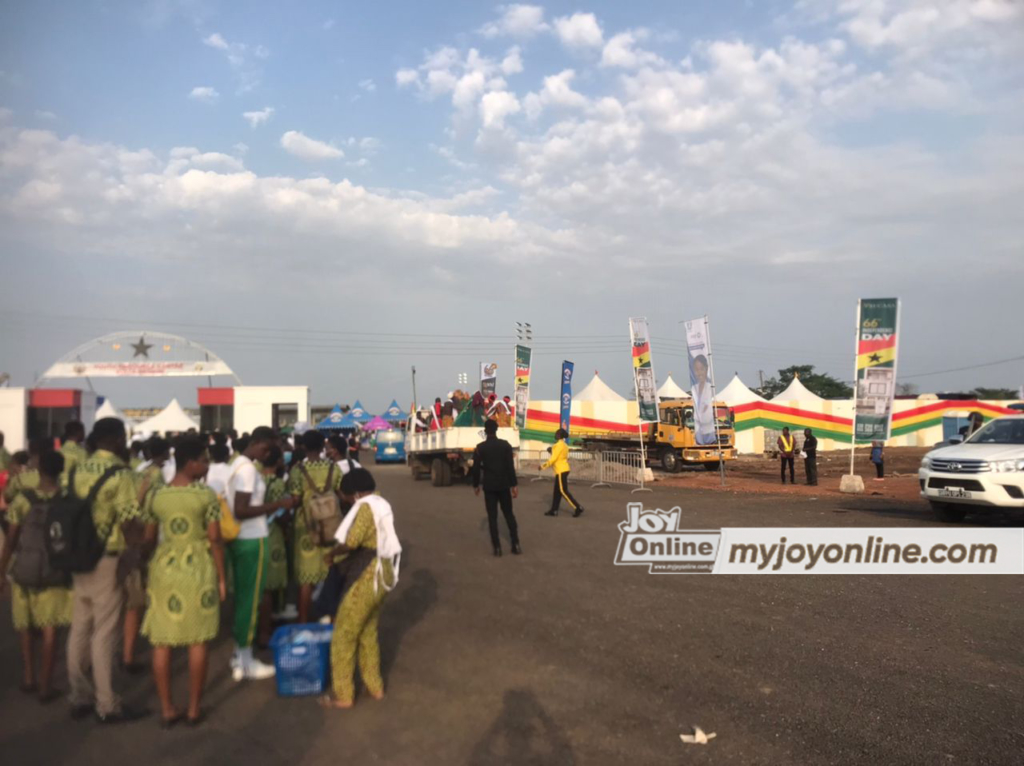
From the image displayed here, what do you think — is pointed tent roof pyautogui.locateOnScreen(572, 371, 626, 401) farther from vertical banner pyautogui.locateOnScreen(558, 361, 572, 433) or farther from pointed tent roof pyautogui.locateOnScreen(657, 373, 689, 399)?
vertical banner pyautogui.locateOnScreen(558, 361, 572, 433)

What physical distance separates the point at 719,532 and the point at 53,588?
9.72 metres

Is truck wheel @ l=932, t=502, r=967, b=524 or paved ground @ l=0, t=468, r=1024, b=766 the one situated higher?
paved ground @ l=0, t=468, r=1024, b=766

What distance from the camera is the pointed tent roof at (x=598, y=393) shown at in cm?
4622

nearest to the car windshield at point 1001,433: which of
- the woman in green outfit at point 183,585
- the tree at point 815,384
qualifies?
the woman in green outfit at point 183,585

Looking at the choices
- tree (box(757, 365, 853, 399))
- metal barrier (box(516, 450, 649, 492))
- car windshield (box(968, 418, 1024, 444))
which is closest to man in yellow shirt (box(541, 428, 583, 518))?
metal barrier (box(516, 450, 649, 492))

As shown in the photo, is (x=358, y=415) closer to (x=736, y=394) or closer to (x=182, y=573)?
(x=736, y=394)

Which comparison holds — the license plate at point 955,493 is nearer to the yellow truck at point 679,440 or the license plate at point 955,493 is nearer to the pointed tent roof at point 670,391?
the yellow truck at point 679,440

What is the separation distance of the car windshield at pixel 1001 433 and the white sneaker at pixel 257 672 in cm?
1250

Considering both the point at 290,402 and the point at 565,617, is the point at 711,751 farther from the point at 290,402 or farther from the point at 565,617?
the point at 290,402

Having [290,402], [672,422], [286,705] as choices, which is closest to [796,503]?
[672,422]

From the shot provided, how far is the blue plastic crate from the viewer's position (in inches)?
210

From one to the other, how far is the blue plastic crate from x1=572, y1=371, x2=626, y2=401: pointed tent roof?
134ft

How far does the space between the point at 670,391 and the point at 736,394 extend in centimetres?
599

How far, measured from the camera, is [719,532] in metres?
12.6
